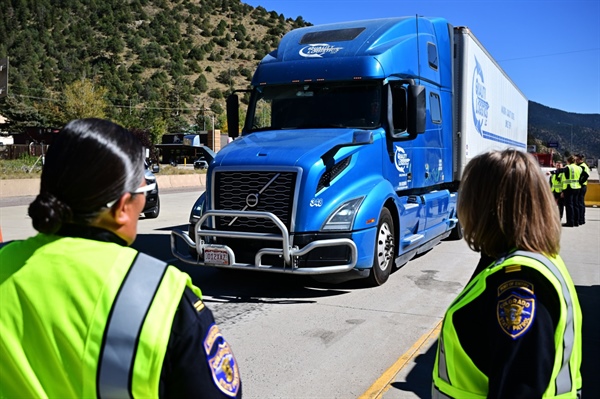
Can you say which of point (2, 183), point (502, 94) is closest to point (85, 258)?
point (502, 94)

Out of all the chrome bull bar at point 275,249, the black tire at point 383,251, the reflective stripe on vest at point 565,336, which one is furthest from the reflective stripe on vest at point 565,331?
the black tire at point 383,251

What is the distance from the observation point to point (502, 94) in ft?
48.0

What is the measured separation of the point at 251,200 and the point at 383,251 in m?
1.87

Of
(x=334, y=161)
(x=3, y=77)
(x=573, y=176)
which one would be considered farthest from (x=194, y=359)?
(x=573, y=176)

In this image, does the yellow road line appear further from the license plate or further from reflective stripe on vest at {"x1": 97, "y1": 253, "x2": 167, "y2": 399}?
reflective stripe on vest at {"x1": 97, "y1": 253, "x2": 167, "y2": 399}

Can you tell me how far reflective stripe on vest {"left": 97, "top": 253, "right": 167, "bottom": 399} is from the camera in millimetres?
1331

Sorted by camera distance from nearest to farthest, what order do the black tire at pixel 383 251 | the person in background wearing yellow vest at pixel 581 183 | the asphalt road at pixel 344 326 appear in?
the asphalt road at pixel 344 326 → the black tire at pixel 383 251 → the person in background wearing yellow vest at pixel 581 183

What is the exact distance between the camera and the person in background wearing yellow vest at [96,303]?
1.35 metres

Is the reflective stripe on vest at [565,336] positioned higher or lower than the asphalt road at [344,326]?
higher

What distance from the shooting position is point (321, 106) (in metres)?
7.88

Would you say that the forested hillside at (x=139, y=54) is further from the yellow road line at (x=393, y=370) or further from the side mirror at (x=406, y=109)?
the yellow road line at (x=393, y=370)

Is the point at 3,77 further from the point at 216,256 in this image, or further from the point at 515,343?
the point at 515,343

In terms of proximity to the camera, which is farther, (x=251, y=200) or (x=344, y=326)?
(x=251, y=200)

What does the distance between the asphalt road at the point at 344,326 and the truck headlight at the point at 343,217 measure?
910mm
